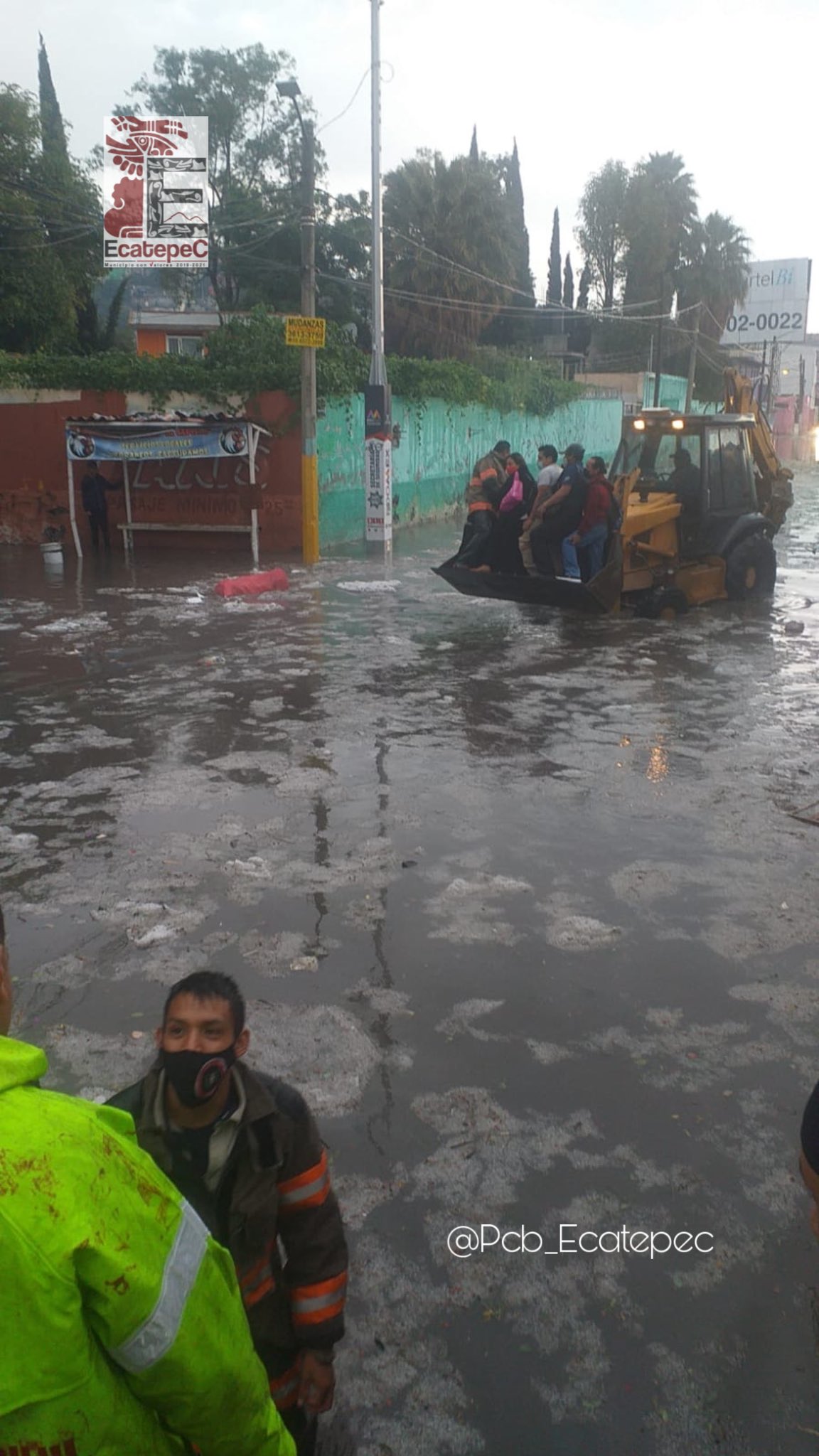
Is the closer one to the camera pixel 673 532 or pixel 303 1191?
pixel 303 1191

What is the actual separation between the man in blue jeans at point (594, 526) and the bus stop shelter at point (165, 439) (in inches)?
241

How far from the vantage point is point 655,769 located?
22.7 ft

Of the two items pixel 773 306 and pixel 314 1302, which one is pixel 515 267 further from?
pixel 314 1302

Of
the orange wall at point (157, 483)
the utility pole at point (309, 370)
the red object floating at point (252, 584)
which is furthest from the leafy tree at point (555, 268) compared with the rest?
the red object floating at point (252, 584)

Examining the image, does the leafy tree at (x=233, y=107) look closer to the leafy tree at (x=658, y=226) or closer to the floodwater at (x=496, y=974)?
the leafy tree at (x=658, y=226)

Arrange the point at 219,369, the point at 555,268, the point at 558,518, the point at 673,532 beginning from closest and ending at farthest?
the point at 558,518
the point at 673,532
the point at 219,369
the point at 555,268

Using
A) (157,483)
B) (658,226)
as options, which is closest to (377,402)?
(157,483)

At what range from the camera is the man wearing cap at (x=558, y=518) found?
1138cm

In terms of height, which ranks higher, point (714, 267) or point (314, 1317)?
point (714, 267)

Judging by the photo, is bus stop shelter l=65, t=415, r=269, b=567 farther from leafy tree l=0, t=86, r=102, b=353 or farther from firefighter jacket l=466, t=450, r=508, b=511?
leafy tree l=0, t=86, r=102, b=353

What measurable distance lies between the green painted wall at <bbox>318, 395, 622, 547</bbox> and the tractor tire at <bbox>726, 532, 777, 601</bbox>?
30.0 ft

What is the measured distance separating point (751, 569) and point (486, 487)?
12.0 feet

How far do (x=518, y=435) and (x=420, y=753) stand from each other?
26762 millimetres

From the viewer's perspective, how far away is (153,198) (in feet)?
66.8
